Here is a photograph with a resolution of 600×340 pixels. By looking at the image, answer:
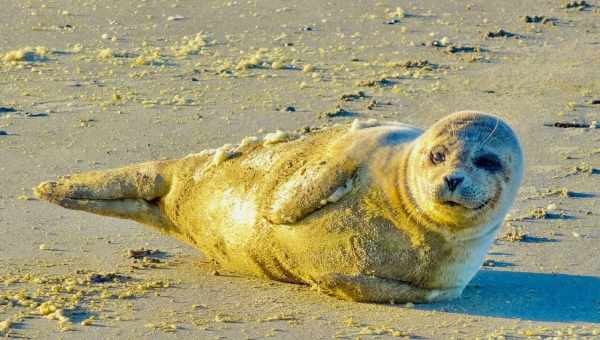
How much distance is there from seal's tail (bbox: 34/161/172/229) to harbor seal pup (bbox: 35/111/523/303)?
49 cm

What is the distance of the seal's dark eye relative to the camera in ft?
22.5

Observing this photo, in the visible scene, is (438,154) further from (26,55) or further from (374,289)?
(26,55)

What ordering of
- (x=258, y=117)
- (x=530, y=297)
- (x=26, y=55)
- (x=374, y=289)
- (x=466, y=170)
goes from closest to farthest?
(x=466, y=170) < (x=374, y=289) < (x=530, y=297) < (x=258, y=117) < (x=26, y=55)

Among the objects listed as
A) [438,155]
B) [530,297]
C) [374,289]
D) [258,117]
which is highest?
[258,117]

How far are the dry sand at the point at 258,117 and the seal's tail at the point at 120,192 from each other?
0.21 m

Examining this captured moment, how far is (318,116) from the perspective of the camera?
36.4ft

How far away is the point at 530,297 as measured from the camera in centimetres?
723

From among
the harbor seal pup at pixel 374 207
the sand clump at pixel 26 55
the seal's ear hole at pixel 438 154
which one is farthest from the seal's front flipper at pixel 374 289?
the sand clump at pixel 26 55

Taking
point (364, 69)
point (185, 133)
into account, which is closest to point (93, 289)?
point (185, 133)

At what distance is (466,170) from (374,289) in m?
0.76

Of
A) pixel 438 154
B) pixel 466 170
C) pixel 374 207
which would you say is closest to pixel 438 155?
pixel 438 154

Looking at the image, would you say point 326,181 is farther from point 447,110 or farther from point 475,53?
point 475,53

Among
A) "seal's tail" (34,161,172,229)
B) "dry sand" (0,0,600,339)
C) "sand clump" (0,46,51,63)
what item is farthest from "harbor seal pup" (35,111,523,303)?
"sand clump" (0,46,51,63)

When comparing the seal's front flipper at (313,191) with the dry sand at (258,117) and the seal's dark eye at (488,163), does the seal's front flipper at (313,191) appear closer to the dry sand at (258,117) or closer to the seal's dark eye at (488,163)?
the dry sand at (258,117)
